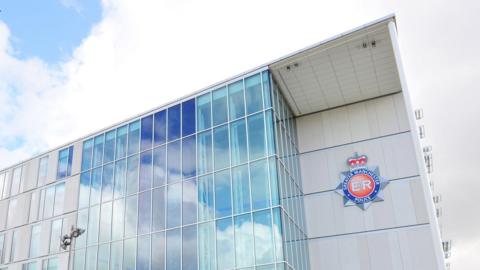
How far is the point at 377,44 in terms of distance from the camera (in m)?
23.3

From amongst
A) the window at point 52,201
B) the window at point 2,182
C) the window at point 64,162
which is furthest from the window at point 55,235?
the window at point 2,182

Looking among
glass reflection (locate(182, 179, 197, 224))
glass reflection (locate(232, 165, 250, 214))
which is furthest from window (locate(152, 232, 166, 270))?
glass reflection (locate(232, 165, 250, 214))

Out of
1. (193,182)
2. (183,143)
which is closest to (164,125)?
(183,143)

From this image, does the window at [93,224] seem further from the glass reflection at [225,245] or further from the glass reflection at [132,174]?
the glass reflection at [225,245]

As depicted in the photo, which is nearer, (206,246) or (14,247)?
(206,246)

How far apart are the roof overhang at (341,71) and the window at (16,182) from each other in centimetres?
1920

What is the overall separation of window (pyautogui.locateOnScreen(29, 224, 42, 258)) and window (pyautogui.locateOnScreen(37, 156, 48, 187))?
2833mm

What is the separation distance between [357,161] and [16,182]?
891 inches

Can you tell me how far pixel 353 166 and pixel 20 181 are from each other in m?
21.9

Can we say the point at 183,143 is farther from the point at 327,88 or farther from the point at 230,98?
the point at 327,88

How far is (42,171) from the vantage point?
33000 mm

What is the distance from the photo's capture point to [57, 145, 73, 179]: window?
102 ft

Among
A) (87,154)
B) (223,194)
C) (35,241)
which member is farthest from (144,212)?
(35,241)

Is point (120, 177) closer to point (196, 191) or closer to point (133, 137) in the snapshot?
point (133, 137)
